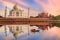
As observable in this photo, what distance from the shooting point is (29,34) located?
205cm

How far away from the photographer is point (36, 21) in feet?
6.74

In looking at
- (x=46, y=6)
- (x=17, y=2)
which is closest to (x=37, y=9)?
(x=46, y=6)

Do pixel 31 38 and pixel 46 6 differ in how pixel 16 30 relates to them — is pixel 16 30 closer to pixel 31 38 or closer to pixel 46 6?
pixel 31 38

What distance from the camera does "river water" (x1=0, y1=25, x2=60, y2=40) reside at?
2035 mm

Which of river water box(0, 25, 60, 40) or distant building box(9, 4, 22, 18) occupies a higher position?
distant building box(9, 4, 22, 18)

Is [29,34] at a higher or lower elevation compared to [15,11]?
lower

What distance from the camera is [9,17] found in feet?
6.72

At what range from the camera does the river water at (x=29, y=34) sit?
2.04 meters

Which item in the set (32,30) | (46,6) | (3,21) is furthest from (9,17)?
(46,6)

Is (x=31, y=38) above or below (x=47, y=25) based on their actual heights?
below

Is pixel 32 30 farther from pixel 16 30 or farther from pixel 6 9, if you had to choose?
pixel 6 9

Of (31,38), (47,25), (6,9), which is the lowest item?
(31,38)

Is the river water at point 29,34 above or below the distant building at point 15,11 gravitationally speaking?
below

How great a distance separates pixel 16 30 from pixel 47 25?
0.35 metres
